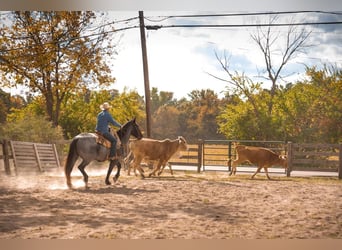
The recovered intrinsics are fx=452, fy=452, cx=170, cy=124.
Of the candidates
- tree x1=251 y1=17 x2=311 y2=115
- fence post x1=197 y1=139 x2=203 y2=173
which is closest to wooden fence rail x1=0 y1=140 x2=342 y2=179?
fence post x1=197 y1=139 x2=203 y2=173

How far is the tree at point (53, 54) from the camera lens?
211 inches

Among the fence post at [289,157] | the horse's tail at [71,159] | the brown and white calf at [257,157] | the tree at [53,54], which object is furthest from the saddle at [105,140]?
the fence post at [289,157]

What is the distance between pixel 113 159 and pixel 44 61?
4.93 feet

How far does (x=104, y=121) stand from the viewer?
562 centimetres

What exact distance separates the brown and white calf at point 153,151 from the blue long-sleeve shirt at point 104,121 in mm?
683

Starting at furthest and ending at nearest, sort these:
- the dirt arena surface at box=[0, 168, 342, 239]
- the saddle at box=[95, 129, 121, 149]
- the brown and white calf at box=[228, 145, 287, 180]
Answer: the brown and white calf at box=[228, 145, 287, 180]
the saddle at box=[95, 129, 121, 149]
the dirt arena surface at box=[0, 168, 342, 239]

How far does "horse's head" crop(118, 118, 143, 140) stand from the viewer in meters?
5.93

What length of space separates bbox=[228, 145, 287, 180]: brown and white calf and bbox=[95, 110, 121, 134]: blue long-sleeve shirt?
1621 millimetres

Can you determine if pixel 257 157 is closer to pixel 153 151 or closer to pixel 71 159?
pixel 153 151

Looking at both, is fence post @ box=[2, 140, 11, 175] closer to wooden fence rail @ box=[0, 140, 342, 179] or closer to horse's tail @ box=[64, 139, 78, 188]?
wooden fence rail @ box=[0, 140, 342, 179]

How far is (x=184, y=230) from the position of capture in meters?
4.45

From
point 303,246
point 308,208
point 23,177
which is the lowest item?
point 303,246

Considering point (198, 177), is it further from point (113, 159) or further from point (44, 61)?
point (44, 61)

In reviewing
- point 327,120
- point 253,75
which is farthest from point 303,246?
point 253,75
